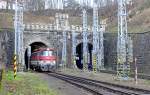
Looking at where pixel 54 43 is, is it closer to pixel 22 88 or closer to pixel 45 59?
pixel 45 59

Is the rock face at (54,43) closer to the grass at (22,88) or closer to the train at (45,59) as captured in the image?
the train at (45,59)

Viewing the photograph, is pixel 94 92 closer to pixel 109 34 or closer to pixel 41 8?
Answer: pixel 109 34

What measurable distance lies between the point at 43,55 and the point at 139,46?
14391 millimetres

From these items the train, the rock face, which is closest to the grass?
the rock face

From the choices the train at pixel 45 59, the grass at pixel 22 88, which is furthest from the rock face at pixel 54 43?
the grass at pixel 22 88

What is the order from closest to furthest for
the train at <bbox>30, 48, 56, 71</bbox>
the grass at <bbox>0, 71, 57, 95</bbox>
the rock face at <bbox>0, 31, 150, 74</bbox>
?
the grass at <bbox>0, 71, 57, 95</bbox> < the train at <bbox>30, 48, 56, 71</bbox> < the rock face at <bbox>0, 31, 150, 74</bbox>

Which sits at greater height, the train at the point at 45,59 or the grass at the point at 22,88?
the train at the point at 45,59

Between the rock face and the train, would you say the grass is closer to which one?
the rock face

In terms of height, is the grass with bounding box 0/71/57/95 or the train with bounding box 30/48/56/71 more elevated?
the train with bounding box 30/48/56/71

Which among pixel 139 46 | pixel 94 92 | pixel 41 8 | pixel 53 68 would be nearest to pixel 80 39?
pixel 53 68

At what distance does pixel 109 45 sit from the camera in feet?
210

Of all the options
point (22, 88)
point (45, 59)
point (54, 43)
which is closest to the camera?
point (22, 88)

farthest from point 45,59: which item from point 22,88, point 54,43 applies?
point 22,88

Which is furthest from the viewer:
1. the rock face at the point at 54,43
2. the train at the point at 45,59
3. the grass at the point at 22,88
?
the rock face at the point at 54,43
